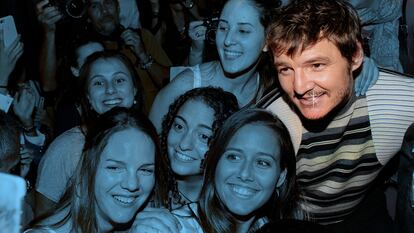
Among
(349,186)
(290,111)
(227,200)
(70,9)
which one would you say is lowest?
(349,186)

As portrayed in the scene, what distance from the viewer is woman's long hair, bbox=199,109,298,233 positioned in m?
2.22

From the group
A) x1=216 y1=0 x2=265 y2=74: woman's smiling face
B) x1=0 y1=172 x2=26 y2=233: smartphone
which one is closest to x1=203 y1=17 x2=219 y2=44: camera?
x1=216 y1=0 x2=265 y2=74: woman's smiling face

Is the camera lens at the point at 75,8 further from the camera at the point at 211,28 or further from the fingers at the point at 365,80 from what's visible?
the fingers at the point at 365,80

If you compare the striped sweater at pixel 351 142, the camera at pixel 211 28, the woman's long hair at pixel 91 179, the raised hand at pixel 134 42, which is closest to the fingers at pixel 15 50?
the raised hand at pixel 134 42

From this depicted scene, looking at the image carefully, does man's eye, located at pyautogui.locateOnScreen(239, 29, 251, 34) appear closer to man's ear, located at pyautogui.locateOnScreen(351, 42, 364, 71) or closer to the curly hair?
the curly hair

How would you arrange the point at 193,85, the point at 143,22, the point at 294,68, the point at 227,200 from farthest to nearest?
the point at 143,22
the point at 193,85
the point at 294,68
the point at 227,200

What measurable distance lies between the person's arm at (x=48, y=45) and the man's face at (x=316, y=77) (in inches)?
67.0

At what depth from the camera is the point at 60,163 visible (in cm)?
272

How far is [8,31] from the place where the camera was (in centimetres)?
360

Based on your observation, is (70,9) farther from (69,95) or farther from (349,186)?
(349,186)

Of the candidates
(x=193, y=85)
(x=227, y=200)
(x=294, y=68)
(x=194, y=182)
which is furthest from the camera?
(x=193, y=85)

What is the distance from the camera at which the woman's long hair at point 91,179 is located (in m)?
2.14

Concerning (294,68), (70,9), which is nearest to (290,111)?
(294,68)

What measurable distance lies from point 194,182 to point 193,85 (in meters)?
0.56
